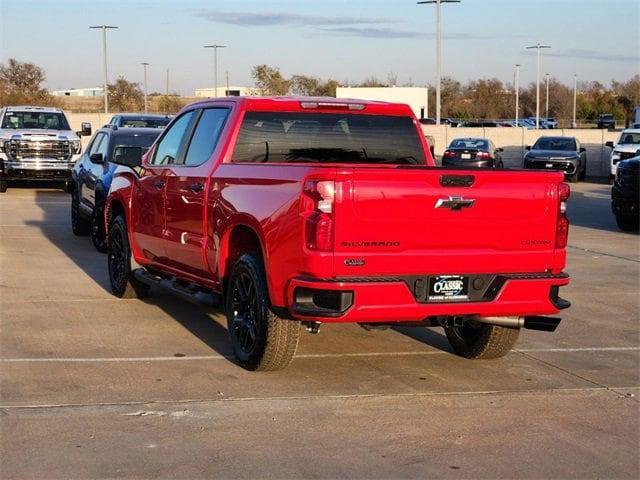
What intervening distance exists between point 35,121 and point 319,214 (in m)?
20.9

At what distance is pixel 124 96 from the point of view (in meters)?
90.9

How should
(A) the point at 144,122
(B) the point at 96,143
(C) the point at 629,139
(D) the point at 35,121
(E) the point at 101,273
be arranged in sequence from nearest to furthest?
(E) the point at 101,273 → (B) the point at 96,143 → (A) the point at 144,122 → (D) the point at 35,121 → (C) the point at 629,139

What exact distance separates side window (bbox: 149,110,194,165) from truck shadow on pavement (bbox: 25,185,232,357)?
1.51 meters

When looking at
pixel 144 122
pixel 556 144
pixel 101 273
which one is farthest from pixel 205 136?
pixel 556 144

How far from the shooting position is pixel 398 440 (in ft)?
19.1

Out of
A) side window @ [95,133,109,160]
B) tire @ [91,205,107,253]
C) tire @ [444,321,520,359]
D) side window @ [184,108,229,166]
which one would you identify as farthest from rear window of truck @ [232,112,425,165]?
side window @ [95,133,109,160]

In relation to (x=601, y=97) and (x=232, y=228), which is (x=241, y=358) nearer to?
(x=232, y=228)

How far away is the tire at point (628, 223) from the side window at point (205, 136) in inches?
457

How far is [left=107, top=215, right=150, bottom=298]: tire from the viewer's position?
1003 cm

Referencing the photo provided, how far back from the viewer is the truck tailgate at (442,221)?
634cm

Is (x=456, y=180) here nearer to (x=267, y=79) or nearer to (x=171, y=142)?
(x=171, y=142)

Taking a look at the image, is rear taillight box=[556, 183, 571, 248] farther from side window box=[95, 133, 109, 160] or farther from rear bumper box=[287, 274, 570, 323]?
side window box=[95, 133, 109, 160]

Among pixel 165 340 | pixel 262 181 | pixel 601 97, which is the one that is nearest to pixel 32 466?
pixel 262 181

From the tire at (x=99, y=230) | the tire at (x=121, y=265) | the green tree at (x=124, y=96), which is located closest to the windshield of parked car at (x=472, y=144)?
the tire at (x=99, y=230)
